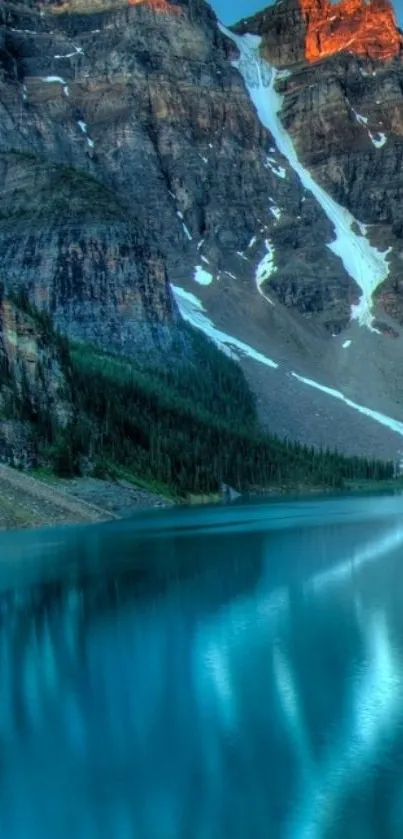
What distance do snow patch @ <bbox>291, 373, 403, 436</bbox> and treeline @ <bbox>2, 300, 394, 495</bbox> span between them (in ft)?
46.7

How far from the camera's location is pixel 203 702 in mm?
21703

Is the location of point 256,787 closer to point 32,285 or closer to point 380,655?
point 380,655

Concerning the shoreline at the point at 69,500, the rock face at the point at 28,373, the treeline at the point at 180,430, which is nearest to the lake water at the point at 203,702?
the shoreline at the point at 69,500

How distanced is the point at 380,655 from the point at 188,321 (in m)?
176

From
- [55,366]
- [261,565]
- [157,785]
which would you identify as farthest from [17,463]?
[157,785]

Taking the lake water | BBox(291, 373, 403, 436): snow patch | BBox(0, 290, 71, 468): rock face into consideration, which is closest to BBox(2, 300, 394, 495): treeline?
BBox(0, 290, 71, 468): rock face

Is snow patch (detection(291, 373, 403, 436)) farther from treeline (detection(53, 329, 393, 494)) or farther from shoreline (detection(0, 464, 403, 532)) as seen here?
shoreline (detection(0, 464, 403, 532))

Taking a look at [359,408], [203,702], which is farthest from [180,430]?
[203,702]

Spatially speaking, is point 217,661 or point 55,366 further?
point 55,366

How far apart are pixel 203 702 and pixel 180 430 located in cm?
11280

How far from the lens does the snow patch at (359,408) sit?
179 m

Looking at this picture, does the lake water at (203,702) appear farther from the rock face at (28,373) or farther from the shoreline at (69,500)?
the rock face at (28,373)

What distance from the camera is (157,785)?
1702cm

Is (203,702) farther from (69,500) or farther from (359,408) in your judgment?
(359,408)
